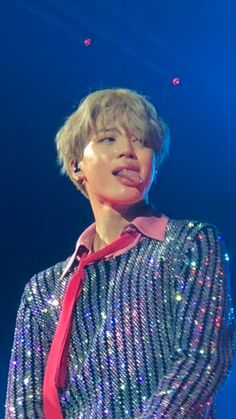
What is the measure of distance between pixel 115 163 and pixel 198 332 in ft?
1.17

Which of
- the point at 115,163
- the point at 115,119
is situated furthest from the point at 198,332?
the point at 115,119

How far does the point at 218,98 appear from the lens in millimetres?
2746

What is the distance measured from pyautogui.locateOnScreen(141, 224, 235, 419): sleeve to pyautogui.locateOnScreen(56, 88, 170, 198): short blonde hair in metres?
0.23

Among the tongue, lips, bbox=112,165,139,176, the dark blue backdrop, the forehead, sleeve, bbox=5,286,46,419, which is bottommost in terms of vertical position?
sleeve, bbox=5,286,46,419

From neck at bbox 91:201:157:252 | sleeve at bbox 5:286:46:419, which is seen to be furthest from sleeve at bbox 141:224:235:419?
sleeve at bbox 5:286:46:419

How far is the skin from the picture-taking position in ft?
4.91

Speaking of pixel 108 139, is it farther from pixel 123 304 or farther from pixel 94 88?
pixel 94 88

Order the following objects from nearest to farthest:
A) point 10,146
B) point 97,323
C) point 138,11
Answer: point 97,323
point 138,11
point 10,146

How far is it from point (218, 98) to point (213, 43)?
22 cm

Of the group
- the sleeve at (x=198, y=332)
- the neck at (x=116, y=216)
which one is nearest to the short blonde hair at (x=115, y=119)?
the neck at (x=116, y=216)

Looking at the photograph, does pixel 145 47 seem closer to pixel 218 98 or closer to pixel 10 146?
pixel 218 98

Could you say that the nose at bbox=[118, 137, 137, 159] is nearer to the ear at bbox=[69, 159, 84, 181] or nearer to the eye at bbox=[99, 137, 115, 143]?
the eye at bbox=[99, 137, 115, 143]

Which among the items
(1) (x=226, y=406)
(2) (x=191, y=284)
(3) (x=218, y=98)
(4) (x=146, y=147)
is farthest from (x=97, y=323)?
(3) (x=218, y=98)

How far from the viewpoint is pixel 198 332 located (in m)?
1.30
